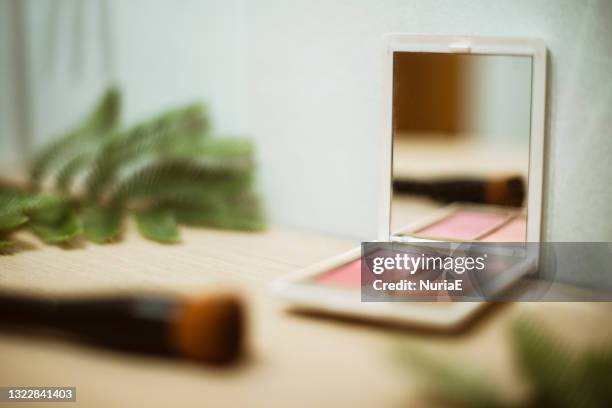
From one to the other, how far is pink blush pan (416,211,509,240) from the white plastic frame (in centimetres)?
5

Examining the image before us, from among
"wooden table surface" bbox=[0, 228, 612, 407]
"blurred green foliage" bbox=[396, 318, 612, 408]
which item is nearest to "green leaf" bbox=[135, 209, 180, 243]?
"wooden table surface" bbox=[0, 228, 612, 407]

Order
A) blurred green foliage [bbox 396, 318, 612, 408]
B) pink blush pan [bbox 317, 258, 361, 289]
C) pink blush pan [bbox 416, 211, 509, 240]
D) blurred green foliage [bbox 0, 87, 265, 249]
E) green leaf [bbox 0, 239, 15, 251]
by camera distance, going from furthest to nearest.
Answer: blurred green foliage [bbox 0, 87, 265, 249]
green leaf [bbox 0, 239, 15, 251]
pink blush pan [bbox 416, 211, 509, 240]
pink blush pan [bbox 317, 258, 361, 289]
blurred green foliage [bbox 396, 318, 612, 408]

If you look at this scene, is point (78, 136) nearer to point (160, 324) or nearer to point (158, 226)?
point (158, 226)

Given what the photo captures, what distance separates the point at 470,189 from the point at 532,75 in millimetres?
170

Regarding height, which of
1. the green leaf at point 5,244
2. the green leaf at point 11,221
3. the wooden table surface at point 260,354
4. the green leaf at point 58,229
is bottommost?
the wooden table surface at point 260,354

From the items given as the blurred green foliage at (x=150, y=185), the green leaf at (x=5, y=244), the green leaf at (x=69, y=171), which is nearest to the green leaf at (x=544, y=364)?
the blurred green foliage at (x=150, y=185)

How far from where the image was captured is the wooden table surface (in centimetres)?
55

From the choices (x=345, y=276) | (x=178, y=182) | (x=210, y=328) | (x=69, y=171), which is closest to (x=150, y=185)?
(x=178, y=182)

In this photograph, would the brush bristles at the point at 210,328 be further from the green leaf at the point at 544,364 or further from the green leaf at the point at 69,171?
the green leaf at the point at 69,171

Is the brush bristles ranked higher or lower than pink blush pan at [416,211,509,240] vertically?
lower

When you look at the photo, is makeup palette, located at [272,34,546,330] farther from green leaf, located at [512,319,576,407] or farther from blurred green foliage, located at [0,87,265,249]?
blurred green foliage, located at [0,87,265,249]

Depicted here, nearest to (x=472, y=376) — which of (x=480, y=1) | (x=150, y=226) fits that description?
(x=480, y=1)

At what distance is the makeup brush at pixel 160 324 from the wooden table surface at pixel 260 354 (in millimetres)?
16

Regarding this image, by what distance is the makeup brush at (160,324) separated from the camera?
562mm
